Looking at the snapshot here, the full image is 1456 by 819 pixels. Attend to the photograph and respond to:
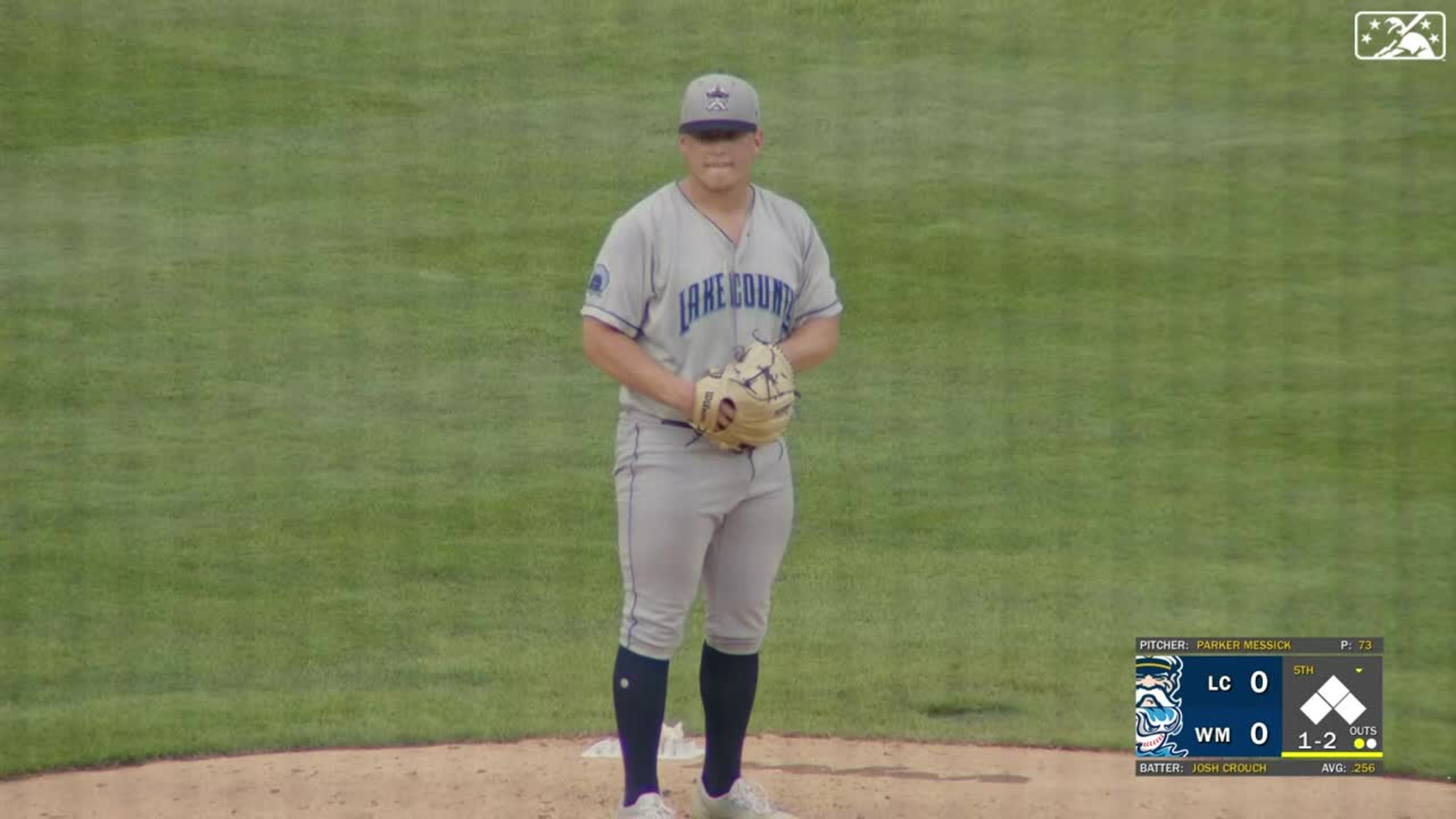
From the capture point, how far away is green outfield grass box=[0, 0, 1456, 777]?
7227mm

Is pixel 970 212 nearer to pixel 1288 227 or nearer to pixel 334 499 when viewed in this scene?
pixel 1288 227

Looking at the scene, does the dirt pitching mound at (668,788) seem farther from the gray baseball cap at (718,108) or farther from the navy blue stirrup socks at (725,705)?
the gray baseball cap at (718,108)

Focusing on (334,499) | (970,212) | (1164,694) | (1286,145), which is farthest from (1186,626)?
(1286,145)

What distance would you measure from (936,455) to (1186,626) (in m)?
2.49

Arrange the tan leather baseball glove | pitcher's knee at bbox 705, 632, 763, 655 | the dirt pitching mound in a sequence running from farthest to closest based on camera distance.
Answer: the dirt pitching mound → pitcher's knee at bbox 705, 632, 763, 655 → the tan leather baseball glove

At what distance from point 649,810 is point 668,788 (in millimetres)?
613

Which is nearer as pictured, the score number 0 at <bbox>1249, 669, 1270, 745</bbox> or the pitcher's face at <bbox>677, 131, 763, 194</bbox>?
the pitcher's face at <bbox>677, 131, 763, 194</bbox>

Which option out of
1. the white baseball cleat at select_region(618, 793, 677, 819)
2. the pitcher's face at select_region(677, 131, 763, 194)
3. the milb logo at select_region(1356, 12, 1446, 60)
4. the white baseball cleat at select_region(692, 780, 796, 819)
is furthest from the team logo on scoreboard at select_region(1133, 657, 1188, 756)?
the milb logo at select_region(1356, 12, 1446, 60)

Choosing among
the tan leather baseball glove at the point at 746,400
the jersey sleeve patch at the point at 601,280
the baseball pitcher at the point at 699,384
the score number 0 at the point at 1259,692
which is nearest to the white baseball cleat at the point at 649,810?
the baseball pitcher at the point at 699,384

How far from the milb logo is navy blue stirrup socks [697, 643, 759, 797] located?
1395cm

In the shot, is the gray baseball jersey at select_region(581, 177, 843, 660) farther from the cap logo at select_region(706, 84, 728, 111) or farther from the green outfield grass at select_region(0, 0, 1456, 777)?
the green outfield grass at select_region(0, 0, 1456, 777)

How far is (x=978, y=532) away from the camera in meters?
8.70
